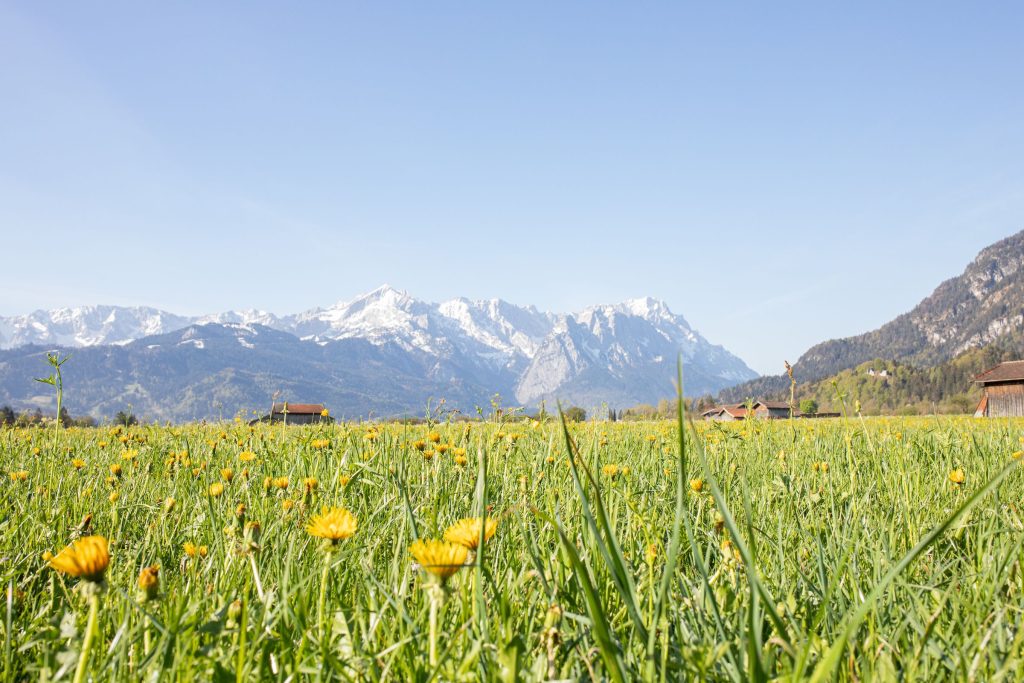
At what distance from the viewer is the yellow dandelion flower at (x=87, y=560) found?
42.5 inches

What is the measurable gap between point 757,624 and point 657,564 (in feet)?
3.94

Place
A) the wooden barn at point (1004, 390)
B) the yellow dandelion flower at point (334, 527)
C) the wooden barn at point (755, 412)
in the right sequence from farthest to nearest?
1. the wooden barn at point (1004, 390)
2. the wooden barn at point (755, 412)
3. the yellow dandelion flower at point (334, 527)

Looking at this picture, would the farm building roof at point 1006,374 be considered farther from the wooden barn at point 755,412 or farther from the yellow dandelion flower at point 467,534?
the yellow dandelion flower at point 467,534

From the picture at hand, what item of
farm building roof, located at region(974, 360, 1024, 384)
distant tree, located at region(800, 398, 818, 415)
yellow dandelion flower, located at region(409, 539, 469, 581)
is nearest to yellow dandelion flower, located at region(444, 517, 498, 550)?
yellow dandelion flower, located at region(409, 539, 469, 581)

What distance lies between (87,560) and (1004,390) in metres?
86.3

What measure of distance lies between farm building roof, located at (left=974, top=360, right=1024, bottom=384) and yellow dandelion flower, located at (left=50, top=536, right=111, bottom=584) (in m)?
83.6

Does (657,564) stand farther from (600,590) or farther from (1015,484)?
(1015,484)

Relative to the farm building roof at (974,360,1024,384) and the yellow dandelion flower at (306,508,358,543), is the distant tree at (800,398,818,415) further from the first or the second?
the farm building roof at (974,360,1024,384)

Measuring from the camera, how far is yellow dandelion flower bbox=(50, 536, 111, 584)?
1.08 metres

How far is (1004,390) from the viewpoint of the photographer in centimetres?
6731

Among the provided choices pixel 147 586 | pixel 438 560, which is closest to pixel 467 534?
pixel 438 560

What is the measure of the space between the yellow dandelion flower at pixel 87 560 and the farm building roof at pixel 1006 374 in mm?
83627

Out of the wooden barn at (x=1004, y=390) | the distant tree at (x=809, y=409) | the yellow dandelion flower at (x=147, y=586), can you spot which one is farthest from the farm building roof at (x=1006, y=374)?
the yellow dandelion flower at (x=147, y=586)

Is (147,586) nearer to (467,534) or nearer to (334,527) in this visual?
(334,527)
